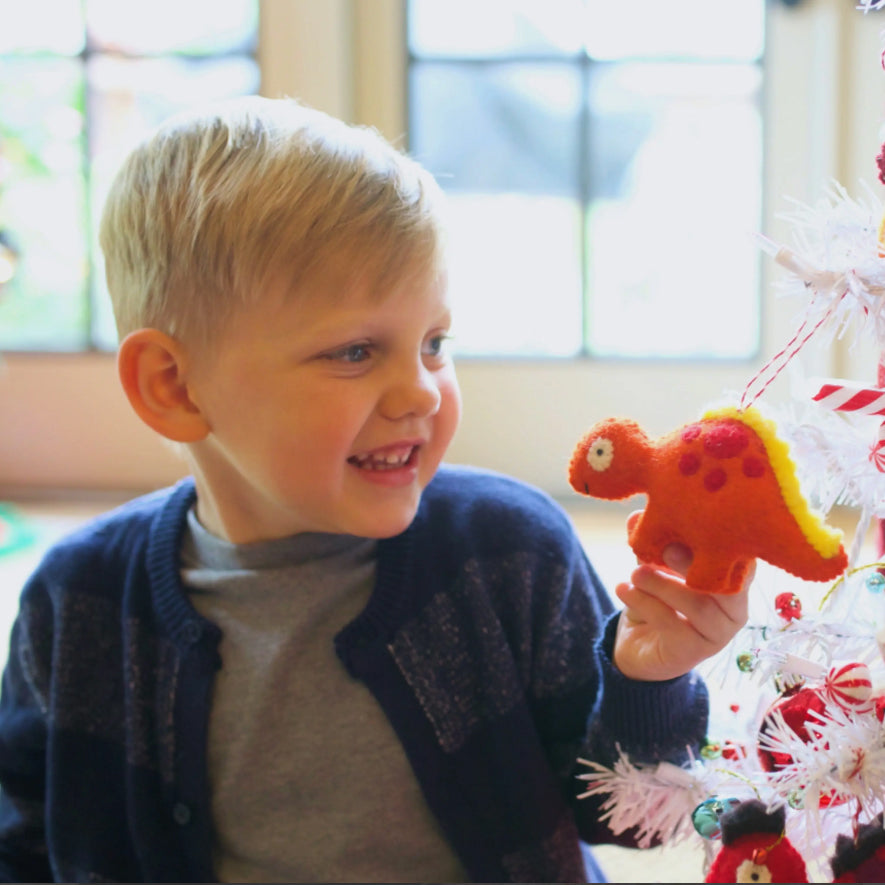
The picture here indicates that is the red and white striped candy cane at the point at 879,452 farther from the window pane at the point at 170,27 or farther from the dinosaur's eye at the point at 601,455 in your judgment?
the window pane at the point at 170,27

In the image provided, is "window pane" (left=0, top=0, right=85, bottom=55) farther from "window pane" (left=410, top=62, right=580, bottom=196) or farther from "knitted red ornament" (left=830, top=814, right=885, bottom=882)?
"knitted red ornament" (left=830, top=814, right=885, bottom=882)

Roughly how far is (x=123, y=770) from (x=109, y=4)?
7.36 feet

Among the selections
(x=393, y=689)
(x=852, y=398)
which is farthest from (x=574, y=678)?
(x=852, y=398)

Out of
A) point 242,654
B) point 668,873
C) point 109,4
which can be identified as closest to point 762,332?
point 668,873

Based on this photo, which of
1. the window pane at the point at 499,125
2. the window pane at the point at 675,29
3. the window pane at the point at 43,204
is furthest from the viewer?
the window pane at the point at 43,204

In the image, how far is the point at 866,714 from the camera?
0.52 metres

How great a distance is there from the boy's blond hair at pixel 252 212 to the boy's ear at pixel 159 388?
2cm

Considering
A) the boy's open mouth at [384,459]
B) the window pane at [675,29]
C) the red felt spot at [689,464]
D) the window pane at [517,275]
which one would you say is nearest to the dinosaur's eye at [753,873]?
the red felt spot at [689,464]

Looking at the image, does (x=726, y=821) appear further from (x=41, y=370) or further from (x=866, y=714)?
(x=41, y=370)

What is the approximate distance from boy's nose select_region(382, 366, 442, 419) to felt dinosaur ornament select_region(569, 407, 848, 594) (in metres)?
0.17

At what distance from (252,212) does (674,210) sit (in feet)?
6.56

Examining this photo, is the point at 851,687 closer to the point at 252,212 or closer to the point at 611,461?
the point at 611,461

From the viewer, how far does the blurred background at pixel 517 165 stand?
238cm

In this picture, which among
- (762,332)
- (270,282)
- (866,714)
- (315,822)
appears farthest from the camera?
(762,332)
